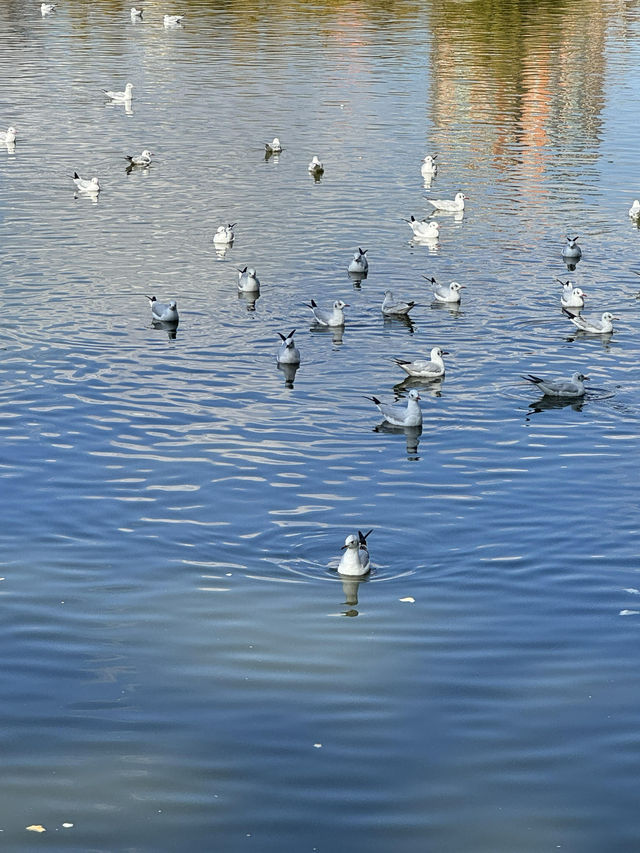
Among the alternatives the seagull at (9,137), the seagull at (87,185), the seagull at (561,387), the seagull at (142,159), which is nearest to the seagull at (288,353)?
the seagull at (561,387)

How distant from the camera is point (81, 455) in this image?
21.2 meters

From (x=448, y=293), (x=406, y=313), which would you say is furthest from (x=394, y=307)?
(x=448, y=293)

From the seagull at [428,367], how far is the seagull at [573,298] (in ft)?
15.9

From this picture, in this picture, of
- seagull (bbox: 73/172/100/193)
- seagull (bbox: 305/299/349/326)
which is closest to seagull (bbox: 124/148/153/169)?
seagull (bbox: 73/172/100/193)

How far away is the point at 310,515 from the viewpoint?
1888 cm

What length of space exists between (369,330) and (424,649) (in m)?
13.7

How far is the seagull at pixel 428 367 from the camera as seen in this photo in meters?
24.7

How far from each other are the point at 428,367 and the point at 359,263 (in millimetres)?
7393

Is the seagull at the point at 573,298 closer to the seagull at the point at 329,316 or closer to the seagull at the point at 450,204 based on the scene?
the seagull at the point at 329,316

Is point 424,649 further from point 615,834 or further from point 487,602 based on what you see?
point 615,834

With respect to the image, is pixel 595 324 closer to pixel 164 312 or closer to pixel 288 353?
pixel 288 353

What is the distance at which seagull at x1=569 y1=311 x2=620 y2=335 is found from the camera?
2744 cm

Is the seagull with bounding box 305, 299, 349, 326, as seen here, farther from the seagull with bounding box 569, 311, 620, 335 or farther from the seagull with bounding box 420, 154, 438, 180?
the seagull with bounding box 420, 154, 438, 180

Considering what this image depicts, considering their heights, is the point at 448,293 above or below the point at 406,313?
above
